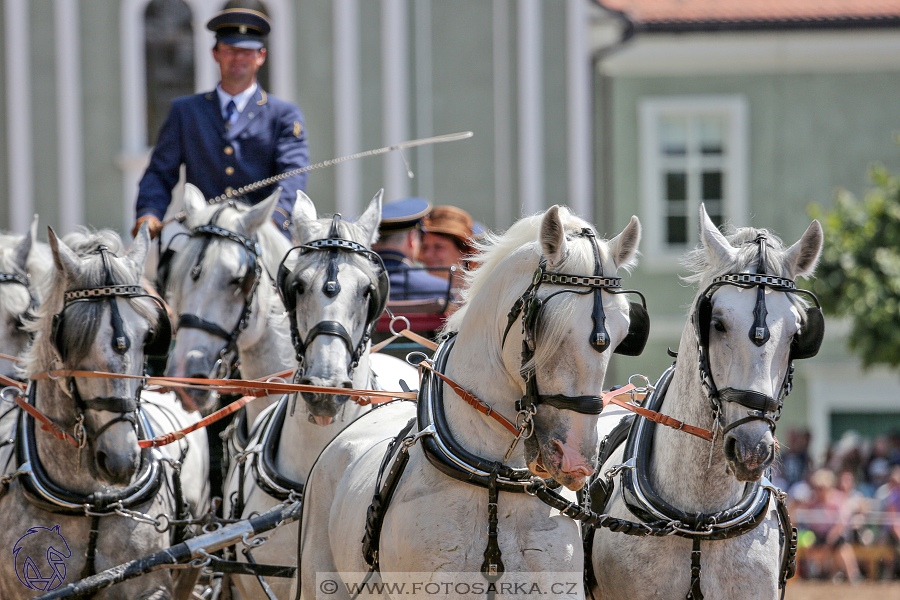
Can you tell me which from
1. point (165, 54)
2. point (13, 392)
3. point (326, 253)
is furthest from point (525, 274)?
point (165, 54)

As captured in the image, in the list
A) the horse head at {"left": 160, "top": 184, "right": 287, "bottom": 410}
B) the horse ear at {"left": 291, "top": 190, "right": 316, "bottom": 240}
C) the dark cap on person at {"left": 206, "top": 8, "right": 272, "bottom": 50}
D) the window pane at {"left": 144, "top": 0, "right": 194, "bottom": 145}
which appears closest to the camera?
the horse ear at {"left": 291, "top": 190, "right": 316, "bottom": 240}

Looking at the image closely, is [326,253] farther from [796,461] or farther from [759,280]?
[796,461]

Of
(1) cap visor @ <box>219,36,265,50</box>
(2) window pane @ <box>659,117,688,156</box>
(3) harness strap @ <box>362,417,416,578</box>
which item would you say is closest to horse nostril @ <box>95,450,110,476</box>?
(3) harness strap @ <box>362,417,416,578</box>

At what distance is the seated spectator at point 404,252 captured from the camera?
21.3ft

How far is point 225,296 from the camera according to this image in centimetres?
493

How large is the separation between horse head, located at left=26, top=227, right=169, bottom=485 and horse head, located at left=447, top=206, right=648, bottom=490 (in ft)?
4.50

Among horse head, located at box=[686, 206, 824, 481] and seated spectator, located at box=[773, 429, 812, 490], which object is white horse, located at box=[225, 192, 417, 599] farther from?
seated spectator, located at box=[773, 429, 812, 490]

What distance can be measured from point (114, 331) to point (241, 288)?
842mm

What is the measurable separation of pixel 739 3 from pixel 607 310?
1483cm

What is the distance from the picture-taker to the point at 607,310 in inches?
134

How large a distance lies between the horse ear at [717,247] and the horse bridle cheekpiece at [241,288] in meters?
1.93

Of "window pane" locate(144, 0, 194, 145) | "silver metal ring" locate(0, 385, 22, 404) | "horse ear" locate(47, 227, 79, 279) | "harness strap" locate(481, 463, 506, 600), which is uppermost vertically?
"window pane" locate(144, 0, 194, 145)

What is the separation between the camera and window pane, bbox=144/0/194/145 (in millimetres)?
15195

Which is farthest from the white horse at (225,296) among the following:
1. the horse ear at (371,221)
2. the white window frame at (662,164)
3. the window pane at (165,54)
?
the white window frame at (662,164)
